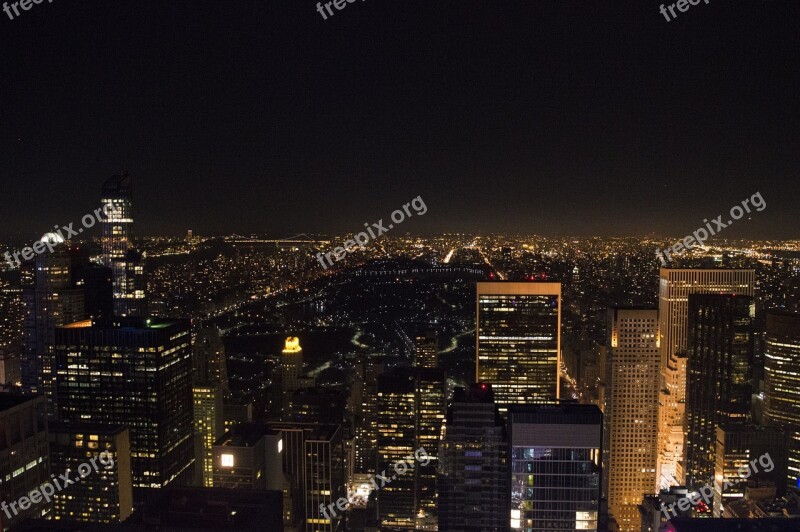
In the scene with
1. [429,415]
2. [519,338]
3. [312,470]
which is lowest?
[312,470]

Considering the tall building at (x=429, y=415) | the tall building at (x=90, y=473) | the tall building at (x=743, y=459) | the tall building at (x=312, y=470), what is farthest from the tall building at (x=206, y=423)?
the tall building at (x=743, y=459)

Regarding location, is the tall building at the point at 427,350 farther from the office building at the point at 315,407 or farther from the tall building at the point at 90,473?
the tall building at the point at 90,473

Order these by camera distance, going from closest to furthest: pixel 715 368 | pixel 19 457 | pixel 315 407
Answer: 1. pixel 19 457
2. pixel 715 368
3. pixel 315 407

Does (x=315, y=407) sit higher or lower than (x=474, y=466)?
lower

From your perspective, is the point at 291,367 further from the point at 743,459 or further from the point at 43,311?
the point at 743,459

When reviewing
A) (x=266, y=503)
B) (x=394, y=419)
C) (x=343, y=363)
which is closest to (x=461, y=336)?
(x=343, y=363)

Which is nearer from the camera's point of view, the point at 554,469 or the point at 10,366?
the point at 554,469

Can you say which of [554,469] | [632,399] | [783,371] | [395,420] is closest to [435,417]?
[395,420]
